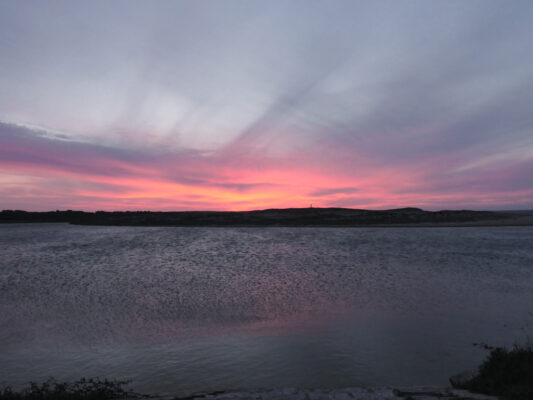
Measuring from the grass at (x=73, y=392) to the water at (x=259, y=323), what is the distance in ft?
2.35

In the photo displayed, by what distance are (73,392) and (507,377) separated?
919 cm

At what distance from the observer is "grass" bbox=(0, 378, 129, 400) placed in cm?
639

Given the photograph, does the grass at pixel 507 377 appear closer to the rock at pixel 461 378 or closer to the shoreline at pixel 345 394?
the rock at pixel 461 378

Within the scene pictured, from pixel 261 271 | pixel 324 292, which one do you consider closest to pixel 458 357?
pixel 324 292

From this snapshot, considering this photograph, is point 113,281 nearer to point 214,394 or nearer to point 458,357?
point 214,394

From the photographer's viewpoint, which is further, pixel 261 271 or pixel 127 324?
pixel 261 271

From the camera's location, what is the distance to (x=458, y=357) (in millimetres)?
8969

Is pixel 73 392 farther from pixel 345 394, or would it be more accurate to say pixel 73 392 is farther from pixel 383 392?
pixel 383 392

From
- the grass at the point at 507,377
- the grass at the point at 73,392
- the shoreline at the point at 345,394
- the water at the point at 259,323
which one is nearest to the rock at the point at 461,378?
the grass at the point at 507,377

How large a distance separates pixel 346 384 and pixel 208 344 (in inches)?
174

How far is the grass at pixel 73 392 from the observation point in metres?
6.39

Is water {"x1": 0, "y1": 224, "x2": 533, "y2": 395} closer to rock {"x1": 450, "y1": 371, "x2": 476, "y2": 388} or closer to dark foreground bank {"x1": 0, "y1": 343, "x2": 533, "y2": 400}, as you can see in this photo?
rock {"x1": 450, "y1": 371, "x2": 476, "y2": 388}

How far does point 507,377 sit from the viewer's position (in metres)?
6.89

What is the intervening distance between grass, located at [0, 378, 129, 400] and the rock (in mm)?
7227
